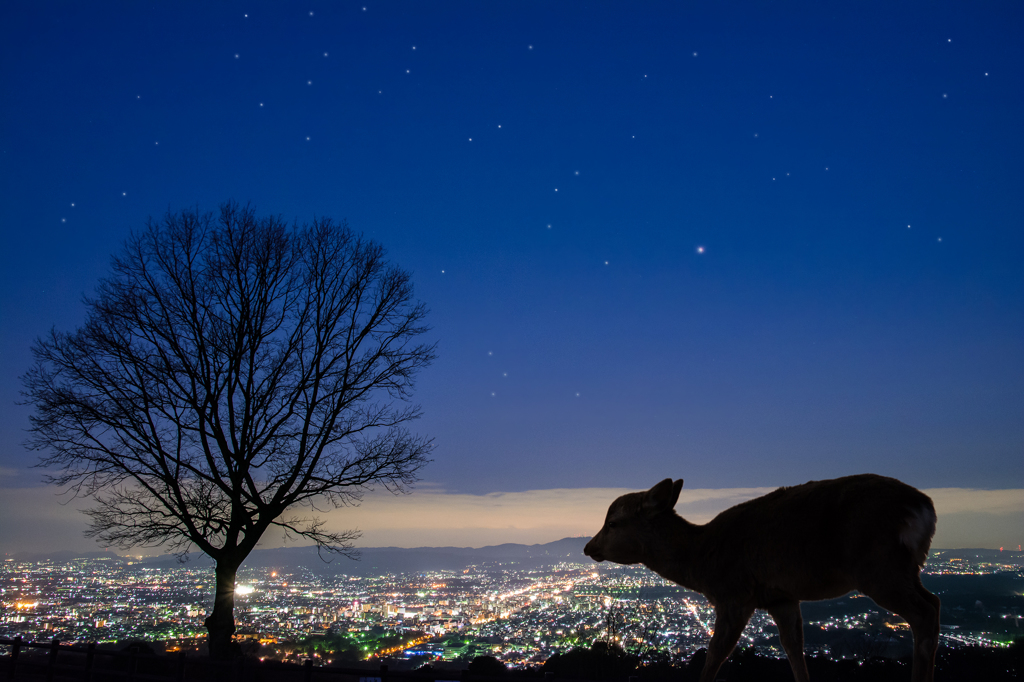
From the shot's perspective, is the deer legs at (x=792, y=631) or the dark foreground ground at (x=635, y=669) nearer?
the deer legs at (x=792, y=631)

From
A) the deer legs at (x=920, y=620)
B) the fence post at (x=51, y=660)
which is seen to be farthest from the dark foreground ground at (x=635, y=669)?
the deer legs at (x=920, y=620)

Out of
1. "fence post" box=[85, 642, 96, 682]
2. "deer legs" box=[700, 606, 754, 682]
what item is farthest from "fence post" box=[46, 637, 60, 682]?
"deer legs" box=[700, 606, 754, 682]

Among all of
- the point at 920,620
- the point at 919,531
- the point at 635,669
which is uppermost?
the point at 919,531

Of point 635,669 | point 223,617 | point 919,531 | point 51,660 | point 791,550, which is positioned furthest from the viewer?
point 223,617

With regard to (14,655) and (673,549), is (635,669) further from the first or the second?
(14,655)

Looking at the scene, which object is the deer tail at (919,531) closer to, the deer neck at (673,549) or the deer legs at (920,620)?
the deer legs at (920,620)

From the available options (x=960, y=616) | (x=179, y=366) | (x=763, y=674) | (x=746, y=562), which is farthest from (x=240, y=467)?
(x=960, y=616)

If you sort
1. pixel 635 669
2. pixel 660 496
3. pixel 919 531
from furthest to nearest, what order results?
pixel 635 669 < pixel 660 496 < pixel 919 531

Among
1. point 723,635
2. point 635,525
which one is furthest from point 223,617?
point 723,635
